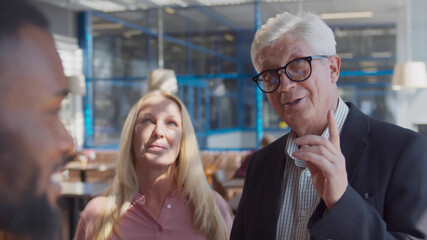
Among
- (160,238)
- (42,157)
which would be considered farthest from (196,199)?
(42,157)

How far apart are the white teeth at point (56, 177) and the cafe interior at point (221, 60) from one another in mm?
8688

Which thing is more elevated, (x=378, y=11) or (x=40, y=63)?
(x=378, y=11)

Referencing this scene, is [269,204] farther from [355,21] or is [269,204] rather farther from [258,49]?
[355,21]

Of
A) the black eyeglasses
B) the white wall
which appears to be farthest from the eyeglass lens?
the white wall

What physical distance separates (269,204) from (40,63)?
1.29 m

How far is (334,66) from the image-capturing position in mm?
1403

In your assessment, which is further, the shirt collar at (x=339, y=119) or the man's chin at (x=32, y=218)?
the shirt collar at (x=339, y=119)

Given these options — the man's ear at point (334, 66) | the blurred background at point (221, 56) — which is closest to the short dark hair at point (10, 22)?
the man's ear at point (334, 66)

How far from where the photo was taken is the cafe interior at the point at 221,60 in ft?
31.0

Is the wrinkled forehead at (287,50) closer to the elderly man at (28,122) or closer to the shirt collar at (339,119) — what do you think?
the shirt collar at (339,119)

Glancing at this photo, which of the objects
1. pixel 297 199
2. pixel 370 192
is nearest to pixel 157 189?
pixel 297 199

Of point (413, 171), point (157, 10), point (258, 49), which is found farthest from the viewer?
point (157, 10)

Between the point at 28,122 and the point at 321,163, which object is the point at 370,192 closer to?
the point at 321,163

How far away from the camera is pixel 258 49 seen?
1.41 meters
